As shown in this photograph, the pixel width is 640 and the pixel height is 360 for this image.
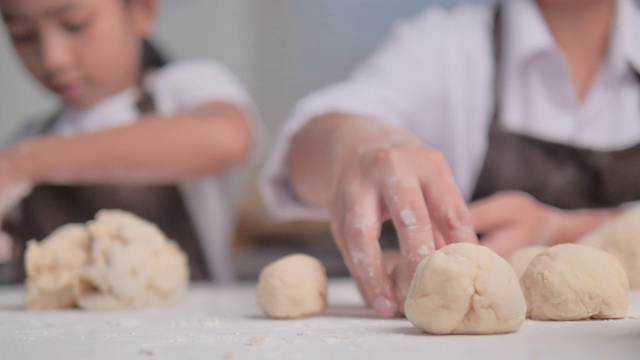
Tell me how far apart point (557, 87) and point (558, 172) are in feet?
0.63

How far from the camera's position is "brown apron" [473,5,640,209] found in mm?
1509

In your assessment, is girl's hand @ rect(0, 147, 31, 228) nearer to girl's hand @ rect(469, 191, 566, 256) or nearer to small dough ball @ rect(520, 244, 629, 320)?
girl's hand @ rect(469, 191, 566, 256)

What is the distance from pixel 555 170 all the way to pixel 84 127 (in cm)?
111

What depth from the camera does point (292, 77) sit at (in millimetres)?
2004

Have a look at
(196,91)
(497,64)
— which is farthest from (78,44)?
(497,64)

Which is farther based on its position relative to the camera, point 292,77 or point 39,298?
point 292,77

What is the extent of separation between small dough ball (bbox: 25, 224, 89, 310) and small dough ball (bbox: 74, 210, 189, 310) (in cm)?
2

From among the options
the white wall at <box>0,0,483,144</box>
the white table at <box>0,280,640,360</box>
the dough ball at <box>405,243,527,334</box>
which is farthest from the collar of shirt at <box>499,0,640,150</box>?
the dough ball at <box>405,243,527,334</box>

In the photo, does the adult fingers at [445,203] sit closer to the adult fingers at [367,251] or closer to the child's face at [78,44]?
the adult fingers at [367,251]

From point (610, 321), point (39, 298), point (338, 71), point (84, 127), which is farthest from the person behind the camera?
point (338, 71)

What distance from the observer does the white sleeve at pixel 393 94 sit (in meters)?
1.33

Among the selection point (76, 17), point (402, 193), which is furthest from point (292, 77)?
point (402, 193)

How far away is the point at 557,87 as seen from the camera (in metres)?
1.56

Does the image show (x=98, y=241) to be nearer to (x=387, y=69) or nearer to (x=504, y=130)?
(x=387, y=69)
